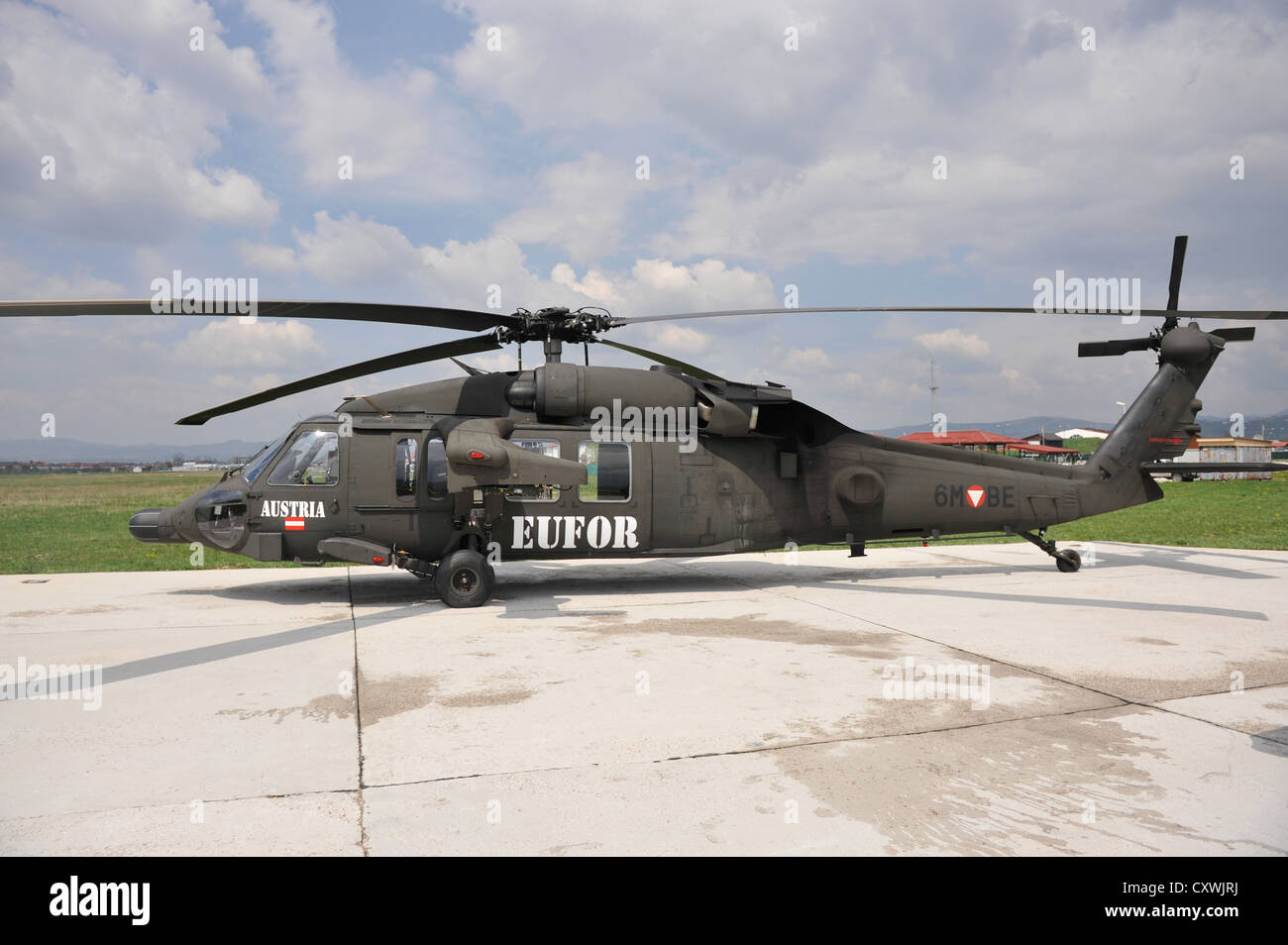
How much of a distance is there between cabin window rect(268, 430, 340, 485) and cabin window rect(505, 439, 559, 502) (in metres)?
2.27

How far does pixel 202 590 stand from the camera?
35.2ft

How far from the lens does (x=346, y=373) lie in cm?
942

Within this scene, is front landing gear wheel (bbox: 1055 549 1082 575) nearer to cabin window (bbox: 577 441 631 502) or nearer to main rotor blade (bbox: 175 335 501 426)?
cabin window (bbox: 577 441 631 502)

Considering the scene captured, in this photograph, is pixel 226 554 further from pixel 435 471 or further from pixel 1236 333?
pixel 1236 333

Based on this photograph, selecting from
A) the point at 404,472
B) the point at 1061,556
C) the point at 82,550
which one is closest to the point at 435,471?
the point at 404,472

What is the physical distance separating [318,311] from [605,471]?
13.6 ft

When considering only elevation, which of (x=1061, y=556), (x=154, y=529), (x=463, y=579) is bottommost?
(x=1061, y=556)

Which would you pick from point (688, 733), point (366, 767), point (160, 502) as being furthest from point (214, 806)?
point (160, 502)

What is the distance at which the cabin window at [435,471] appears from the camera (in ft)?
32.0

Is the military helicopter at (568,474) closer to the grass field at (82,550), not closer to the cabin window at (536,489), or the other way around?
the cabin window at (536,489)

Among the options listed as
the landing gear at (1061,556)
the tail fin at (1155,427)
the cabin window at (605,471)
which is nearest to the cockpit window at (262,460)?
the cabin window at (605,471)

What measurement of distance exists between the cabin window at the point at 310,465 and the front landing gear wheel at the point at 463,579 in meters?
1.87

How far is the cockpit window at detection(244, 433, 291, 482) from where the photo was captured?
985 centimetres
